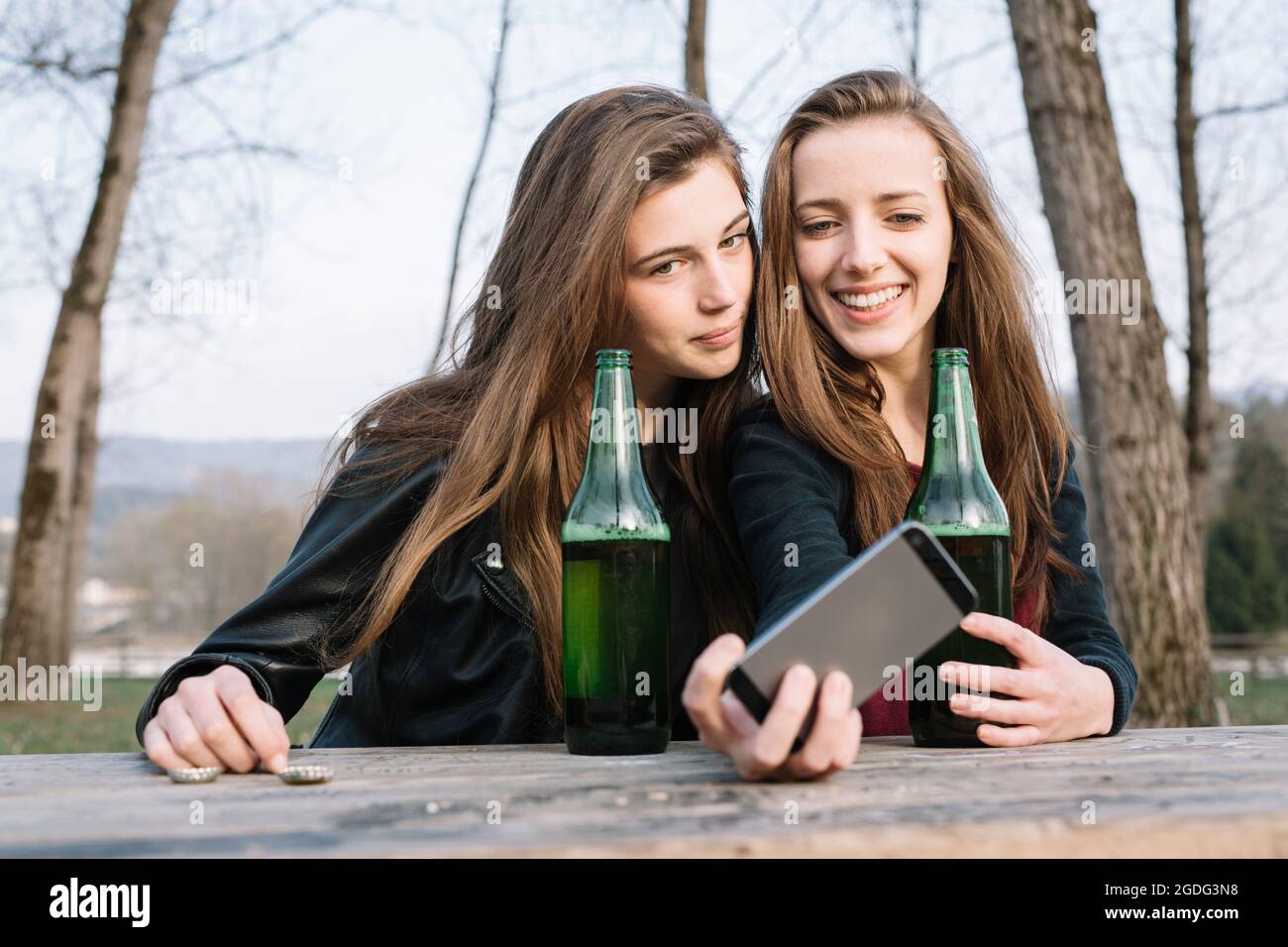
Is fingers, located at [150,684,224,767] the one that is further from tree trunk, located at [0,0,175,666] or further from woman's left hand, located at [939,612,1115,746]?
tree trunk, located at [0,0,175,666]

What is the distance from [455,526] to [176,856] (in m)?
1.07

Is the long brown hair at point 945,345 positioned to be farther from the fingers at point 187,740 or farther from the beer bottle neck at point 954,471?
the fingers at point 187,740

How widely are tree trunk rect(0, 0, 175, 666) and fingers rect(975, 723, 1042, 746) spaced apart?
29.1 feet

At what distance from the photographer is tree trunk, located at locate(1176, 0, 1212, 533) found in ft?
30.0

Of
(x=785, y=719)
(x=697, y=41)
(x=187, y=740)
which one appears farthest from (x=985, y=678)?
(x=697, y=41)

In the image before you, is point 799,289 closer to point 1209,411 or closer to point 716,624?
point 716,624

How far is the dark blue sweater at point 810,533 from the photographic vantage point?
180 cm

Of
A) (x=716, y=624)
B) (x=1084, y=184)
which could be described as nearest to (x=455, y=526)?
(x=716, y=624)

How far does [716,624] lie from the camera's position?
2250 mm

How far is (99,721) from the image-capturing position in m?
9.00

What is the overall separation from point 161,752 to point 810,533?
963 mm

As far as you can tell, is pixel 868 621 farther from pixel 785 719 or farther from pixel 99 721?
pixel 99 721

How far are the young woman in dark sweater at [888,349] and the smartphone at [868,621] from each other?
56 centimetres

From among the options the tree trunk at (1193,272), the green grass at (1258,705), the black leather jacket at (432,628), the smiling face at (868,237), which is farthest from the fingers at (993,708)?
the tree trunk at (1193,272)
